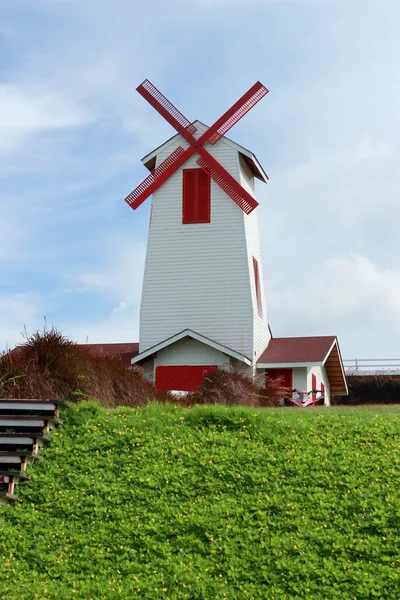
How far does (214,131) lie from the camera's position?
99.9 ft

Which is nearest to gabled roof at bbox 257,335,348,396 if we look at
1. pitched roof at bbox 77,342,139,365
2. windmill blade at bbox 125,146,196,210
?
pitched roof at bbox 77,342,139,365

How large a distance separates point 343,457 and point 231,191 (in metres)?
16.6

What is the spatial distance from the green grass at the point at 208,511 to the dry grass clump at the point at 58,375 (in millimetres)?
1690

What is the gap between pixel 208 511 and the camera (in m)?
12.9

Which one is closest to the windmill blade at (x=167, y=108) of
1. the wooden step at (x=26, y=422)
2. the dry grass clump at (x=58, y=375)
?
the dry grass clump at (x=58, y=375)

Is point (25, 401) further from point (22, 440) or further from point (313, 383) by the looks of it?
point (313, 383)

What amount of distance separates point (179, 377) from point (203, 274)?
12.4ft

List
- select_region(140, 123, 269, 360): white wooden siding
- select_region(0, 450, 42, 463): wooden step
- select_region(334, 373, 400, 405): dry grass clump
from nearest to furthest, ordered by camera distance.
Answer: select_region(0, 450, 42, 463): wooden step, select_region(140, 123, 269, 360): white wooden siding, select_region(334, 373, 400, 405): dry grass clump

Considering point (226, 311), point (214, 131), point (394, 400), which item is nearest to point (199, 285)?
point (226, 311)

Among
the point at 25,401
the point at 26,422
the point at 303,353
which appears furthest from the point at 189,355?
the point at 26,422

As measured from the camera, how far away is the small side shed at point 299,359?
98.4 feet

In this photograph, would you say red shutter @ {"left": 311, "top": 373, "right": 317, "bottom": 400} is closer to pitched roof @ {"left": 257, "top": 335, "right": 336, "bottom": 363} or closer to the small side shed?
the small side shed

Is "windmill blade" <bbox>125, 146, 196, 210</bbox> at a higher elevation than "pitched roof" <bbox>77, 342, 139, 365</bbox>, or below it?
higher

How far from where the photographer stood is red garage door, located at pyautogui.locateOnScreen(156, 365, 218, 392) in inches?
1154
